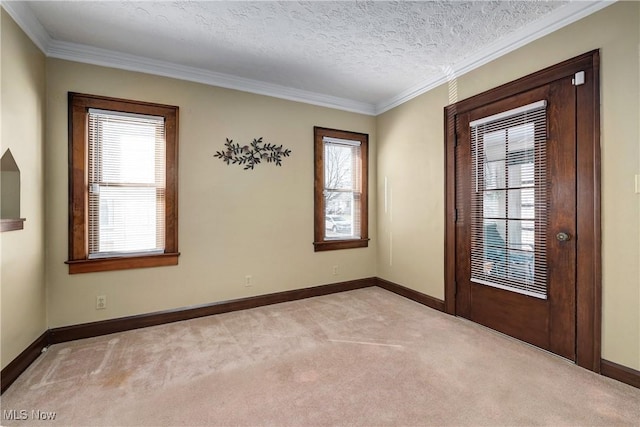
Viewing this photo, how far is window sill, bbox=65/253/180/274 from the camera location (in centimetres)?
277

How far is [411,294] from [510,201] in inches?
65.5

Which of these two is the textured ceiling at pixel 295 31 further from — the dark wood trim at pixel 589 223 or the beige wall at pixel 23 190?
the dark wood trim at pixel 589 223

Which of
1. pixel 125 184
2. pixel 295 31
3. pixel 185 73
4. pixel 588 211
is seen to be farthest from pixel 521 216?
pixel 125 184

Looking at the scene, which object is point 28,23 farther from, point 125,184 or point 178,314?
point 178,314

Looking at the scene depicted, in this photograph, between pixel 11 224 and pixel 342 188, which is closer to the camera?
pixel 11 224

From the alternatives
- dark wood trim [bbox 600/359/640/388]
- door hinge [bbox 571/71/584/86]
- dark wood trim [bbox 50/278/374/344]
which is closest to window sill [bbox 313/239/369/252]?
dark wood trim [bbox 50/278/374/344]

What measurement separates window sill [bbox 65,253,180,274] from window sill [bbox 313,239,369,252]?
170 cm

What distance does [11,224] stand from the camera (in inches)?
81.0

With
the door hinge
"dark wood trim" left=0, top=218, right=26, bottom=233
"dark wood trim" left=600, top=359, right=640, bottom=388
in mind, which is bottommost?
"dark wood trim" left=600, top=359, right=640, bottom=388

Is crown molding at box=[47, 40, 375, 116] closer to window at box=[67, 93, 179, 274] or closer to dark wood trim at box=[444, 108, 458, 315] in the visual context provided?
window at box=[67, 93, 179, 274]

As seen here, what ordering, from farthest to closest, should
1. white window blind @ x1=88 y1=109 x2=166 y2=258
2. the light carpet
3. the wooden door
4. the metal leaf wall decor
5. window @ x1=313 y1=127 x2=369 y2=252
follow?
window @ x1=313 y1=127 x2=369 y2=252, the metal leaf wall decor, white window blind @ x1=88 y1=109 x2=166 y2=258, the wooden door, the light carpet

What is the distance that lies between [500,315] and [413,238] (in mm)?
1286

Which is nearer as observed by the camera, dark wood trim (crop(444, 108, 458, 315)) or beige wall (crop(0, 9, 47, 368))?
beige wall (crop(0, 9, 47, 368))

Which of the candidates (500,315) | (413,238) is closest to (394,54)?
(413,238)
